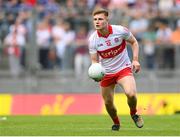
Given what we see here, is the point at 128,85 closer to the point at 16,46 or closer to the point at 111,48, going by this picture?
the point at 111,48

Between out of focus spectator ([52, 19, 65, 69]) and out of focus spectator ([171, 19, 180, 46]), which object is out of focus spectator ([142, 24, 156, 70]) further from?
out of focus spectator ([52, 19, 65, 69])

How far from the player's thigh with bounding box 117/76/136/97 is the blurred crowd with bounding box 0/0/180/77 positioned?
35.4ft

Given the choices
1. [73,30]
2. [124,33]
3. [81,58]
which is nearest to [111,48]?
[124,33]

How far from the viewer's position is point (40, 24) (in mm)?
24797

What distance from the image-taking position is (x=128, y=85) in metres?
13.2

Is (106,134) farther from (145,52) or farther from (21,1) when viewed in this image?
(21,1)

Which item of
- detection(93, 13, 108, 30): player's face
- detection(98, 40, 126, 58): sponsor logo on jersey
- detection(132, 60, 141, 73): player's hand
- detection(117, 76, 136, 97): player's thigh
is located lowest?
detection(117, 76, 136, 97): player's thigh

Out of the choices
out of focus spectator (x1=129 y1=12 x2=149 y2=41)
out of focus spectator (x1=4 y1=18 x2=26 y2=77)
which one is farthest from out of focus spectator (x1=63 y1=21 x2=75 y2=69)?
out of focus spectator (x1=129 y1=12 x2=149 y2=41)

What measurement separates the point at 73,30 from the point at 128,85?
1208cm

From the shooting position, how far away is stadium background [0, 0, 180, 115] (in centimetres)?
2394

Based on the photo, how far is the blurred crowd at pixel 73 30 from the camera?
24.2 m

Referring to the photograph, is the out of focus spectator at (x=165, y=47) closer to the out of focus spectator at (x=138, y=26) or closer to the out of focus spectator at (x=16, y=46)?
the out of focus spectator at (x=138, y=26)

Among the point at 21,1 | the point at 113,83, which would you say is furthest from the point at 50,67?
the point at 113,83

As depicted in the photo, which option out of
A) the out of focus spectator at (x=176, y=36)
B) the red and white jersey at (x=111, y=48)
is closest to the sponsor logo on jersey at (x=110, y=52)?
the red and white jersey at (x=111, y=48)
